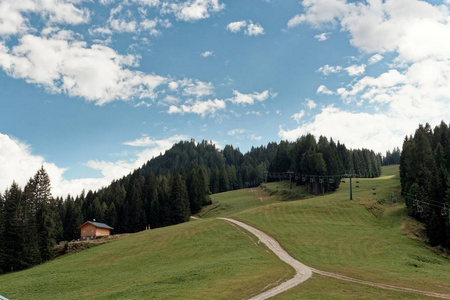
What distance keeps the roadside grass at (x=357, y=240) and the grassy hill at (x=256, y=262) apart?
0.13 metres

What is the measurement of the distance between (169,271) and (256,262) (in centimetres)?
1010

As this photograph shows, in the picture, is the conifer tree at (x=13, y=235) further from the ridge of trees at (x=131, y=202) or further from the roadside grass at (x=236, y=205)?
the roadside grass at (x=236, y=205)

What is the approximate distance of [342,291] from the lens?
22.5 meters

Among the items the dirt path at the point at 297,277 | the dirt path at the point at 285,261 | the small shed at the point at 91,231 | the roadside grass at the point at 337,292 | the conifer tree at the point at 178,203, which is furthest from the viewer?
the conifer tree at the point at 178,203

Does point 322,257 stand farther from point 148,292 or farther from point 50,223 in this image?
point 50,223

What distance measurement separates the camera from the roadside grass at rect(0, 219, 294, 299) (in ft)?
82.7

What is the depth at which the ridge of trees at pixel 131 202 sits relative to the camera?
Result: 6216 centimetres

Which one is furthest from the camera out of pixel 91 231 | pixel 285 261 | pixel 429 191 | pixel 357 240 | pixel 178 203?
pixel 178 203

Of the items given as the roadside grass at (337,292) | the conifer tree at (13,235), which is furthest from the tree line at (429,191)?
the conifer tree at (13,235)

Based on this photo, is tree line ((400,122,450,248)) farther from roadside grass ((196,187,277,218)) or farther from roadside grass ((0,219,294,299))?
roadside grass ((196,187,277,218))

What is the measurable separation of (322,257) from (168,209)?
68.0 metres

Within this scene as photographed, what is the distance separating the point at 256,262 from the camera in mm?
35281

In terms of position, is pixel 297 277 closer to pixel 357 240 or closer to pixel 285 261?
pixel 285 261

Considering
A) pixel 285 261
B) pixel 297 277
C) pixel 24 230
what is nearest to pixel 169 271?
pixel 285 261
